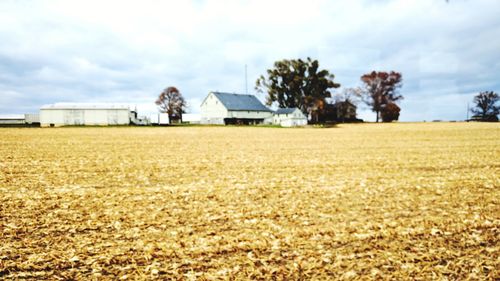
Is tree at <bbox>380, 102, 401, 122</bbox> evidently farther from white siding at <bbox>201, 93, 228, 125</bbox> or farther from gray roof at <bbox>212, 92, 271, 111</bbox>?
white siding at <bbox>201, 93, 228, 125</bbox>

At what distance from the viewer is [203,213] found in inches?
261

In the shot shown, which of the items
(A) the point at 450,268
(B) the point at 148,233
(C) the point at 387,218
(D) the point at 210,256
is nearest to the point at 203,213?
(B) the point at 148,233

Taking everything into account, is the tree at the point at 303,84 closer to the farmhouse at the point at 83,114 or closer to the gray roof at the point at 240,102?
the gray roof at the point at 240,102

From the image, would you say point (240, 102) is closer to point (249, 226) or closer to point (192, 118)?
point (192, 118)

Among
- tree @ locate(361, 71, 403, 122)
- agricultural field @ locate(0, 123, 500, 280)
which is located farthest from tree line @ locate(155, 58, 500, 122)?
agricultural field @ locate(0, 123, 500, 280)

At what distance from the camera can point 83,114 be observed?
220 ft

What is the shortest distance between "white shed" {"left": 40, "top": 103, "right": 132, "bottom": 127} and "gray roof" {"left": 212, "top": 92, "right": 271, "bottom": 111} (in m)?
26.5

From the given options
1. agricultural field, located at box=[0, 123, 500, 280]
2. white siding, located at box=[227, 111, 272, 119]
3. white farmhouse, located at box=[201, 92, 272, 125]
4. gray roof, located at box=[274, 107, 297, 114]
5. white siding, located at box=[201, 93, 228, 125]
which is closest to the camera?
agricultural field, located at box=[0, 123, 500, 280]

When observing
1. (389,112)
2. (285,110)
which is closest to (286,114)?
(285,110)

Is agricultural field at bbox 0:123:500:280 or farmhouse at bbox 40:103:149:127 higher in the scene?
farmhouse at bbox 40:103:149:127

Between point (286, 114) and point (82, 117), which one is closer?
point (82, 117)

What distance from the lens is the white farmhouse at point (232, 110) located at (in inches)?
3275

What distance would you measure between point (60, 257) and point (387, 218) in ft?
20.1

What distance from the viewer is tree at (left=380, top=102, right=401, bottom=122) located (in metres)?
97.8
